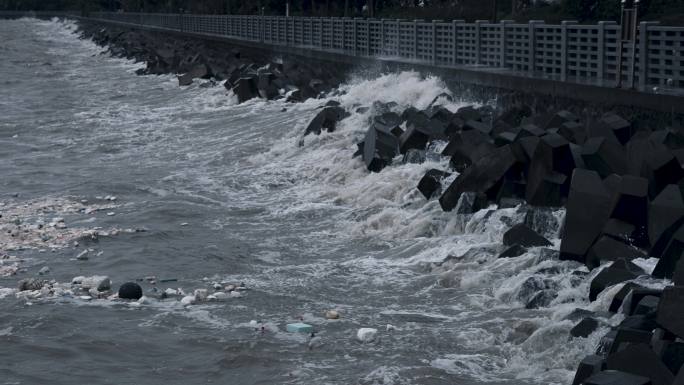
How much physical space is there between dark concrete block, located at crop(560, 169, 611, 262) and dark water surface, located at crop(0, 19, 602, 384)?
279mm

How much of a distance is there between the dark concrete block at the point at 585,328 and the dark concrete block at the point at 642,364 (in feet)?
4.09

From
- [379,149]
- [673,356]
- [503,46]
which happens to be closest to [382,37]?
[503,46]

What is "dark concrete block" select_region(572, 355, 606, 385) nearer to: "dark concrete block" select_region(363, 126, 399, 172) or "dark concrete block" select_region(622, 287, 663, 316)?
"dark concrete block" select_region(622, 287, 663, 316)

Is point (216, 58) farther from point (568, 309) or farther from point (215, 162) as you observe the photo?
point (568, 309)

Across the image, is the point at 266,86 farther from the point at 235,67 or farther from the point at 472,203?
the point at 472,203

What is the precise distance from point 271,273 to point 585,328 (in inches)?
164

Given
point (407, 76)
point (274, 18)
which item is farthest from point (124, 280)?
point (274, 18)

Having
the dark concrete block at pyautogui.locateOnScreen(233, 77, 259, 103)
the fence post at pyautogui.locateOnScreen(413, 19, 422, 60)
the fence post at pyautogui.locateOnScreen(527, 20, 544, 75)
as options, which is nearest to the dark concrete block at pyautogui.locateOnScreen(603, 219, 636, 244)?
the fence post at pyautogui.locateOnScreen(527, 20, 544, 75)

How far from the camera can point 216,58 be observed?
152 feet

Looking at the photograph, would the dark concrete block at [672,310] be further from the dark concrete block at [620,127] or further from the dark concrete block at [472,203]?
the dark concrete block at [620,127]

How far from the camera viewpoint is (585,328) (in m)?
8.50

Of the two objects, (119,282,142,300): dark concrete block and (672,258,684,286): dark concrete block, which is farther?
(119,282,142,300): dark concrete block

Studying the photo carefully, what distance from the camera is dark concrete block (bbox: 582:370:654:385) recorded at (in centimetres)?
686

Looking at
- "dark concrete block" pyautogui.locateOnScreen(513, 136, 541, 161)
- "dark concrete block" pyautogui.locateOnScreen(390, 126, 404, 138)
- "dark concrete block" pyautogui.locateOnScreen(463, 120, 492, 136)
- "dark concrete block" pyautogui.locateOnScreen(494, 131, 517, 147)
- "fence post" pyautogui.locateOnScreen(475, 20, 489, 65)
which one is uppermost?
"fence post" pyautogui.locateOnScreen(475, 20, 489, 65)
